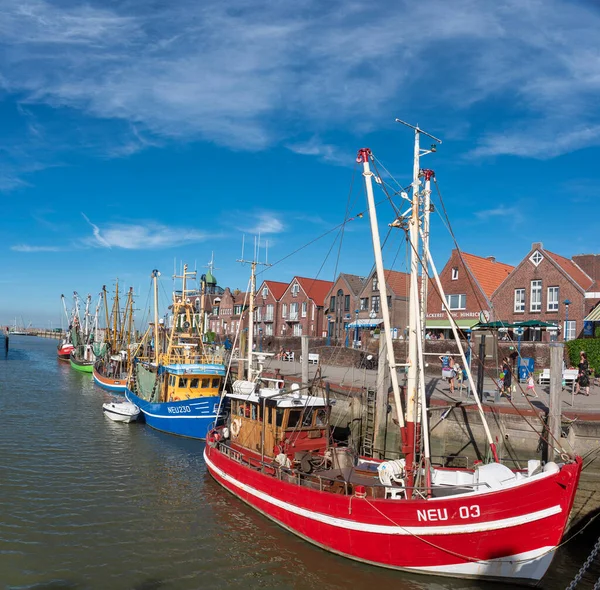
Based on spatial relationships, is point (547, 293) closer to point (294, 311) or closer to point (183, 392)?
point (183, 392)

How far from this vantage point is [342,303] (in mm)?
61312

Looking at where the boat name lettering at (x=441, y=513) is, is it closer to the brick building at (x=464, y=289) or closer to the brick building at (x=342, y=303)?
the brick building at (x=464, y=289)

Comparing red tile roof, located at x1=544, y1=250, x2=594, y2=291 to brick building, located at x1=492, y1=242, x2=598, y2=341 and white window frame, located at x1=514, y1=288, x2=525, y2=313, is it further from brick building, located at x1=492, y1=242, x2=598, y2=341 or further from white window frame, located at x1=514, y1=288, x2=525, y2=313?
white window frame, located at x1=514, y1=288, x2=525, y2=313

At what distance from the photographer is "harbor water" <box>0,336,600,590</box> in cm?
1303

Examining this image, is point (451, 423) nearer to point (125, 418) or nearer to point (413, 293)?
point (413, 293)

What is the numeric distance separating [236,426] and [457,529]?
10573 millimetres

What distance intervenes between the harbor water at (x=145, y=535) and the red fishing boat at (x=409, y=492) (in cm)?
70

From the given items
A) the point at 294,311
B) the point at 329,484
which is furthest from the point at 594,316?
the point at 294,311

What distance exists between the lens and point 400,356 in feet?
138

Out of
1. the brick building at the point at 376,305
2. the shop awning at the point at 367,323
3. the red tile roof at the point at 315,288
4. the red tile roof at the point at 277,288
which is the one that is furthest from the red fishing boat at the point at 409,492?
the red tile roof at the point at 277,288

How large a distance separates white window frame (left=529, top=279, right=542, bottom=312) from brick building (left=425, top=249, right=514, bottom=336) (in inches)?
133

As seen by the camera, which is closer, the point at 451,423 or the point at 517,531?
the point at 517,531

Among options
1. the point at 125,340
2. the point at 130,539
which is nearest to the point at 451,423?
the point at 130,539

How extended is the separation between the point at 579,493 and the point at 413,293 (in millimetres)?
8715
